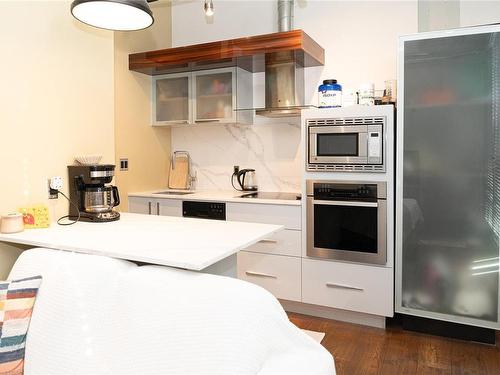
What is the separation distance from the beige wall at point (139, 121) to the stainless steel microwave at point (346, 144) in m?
1.62

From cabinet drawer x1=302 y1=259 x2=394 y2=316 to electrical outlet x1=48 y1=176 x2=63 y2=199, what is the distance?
1766 mm

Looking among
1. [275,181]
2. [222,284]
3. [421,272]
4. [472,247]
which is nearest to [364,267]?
[421,272]

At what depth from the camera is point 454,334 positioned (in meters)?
2.59

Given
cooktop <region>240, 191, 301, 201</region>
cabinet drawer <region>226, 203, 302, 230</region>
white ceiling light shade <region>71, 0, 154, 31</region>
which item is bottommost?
cabinet drawer <region>226, 203, 302, 230</region>

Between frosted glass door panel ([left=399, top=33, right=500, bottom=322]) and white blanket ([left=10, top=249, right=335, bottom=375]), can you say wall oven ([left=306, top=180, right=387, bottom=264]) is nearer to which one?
frosted glass door panel ([left=399, top=33, right=500, bottom=322])

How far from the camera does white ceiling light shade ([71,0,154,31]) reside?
1.78 meters

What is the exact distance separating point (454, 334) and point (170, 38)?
12.0 ft

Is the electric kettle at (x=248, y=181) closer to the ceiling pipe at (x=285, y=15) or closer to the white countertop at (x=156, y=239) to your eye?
the ceiling pipe at (x=285, y=15)

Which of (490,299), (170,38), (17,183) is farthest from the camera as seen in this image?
(170,38)

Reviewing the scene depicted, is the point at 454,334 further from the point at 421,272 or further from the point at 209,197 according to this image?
the point at 209,197

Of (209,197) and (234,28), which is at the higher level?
(234,28)

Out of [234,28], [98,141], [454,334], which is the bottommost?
[454,334]

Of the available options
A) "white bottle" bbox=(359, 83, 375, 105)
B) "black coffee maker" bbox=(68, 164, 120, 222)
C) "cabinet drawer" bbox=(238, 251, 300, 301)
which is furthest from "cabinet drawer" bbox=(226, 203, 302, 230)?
"black coffee maker" bbox=(68, 164, 120, 222)

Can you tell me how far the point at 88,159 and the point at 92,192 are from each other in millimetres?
308
